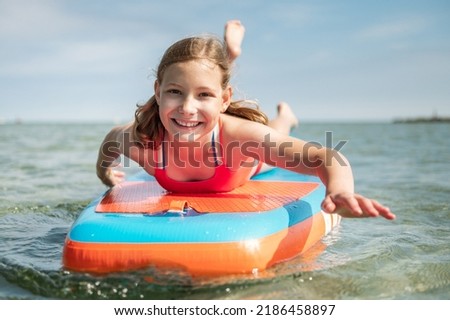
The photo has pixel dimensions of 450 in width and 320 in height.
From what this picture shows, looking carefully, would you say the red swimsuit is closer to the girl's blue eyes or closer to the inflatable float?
the inflatable float

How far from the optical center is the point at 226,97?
2.87 metres

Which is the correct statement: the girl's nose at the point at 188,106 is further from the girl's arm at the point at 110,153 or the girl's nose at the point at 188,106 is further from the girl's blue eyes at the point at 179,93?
the girl's arm at the point at 110,153

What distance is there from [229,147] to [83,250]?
998 mm

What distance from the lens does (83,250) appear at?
2197 mm

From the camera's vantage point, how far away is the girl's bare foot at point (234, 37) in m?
4.37

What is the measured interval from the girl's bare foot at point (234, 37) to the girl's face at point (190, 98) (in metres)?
1.72

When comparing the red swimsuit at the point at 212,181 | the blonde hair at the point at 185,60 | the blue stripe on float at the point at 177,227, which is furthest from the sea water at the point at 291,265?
the blonde hair at the point at 185,60

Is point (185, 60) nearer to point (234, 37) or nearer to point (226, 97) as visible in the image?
point (226, 97)

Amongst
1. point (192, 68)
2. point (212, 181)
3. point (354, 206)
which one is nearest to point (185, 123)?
point (192, 68)

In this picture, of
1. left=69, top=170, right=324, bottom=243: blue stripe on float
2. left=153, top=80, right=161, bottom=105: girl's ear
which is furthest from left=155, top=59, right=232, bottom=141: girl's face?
left=69, top=170, right=324, bottom=243: blue stripe on float

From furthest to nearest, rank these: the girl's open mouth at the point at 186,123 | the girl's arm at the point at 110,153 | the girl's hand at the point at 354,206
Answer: the girl's arm at the point at 110,153, the girl's open mouth at the point at 186,123, the girl's hand at the point at 354,206

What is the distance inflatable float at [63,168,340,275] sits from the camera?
2.13m

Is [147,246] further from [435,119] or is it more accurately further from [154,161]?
[435,119]
